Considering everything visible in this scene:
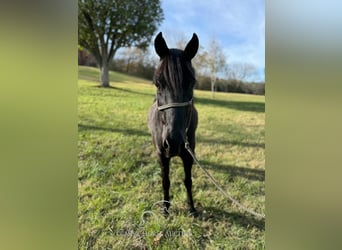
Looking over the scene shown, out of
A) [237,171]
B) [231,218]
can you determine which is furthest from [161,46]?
[231,218]

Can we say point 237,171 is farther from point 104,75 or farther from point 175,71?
point 104,75

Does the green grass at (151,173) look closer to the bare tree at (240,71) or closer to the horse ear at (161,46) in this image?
the bare tree at (240,71)

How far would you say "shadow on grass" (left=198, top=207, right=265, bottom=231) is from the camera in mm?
1539

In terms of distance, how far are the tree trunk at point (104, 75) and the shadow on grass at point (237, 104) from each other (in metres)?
0.63

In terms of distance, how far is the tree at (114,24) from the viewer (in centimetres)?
158

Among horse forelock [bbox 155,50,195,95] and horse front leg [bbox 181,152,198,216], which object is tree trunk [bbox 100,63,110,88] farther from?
horse front leg [bbox 181,152,198,216]

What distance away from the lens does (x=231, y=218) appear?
62.6 inches

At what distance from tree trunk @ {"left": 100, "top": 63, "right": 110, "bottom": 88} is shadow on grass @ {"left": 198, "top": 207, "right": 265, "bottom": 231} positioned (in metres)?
1.05

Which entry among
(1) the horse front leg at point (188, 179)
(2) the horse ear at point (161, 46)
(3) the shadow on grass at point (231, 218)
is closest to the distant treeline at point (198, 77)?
(2) the horse ear at point (161, 46)

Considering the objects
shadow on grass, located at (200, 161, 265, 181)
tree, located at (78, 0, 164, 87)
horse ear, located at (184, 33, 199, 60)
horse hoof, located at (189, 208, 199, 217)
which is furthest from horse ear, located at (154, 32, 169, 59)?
horse hoof, located at (189, 208, 199, 217)

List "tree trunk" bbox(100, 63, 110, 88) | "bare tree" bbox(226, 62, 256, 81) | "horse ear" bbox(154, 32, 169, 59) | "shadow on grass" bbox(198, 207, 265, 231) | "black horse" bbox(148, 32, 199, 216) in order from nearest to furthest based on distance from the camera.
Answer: "black horse" bbox(148, 32, 199, 216) → "horse ear" bbox(154, 32, 169, 59) → "shadow on grass" bbox(198, 207, 265, 231) → "bare tree" bbox(226, 62, 256, 81) → "tree trunk" bbox(100, 63, 110, 88)
